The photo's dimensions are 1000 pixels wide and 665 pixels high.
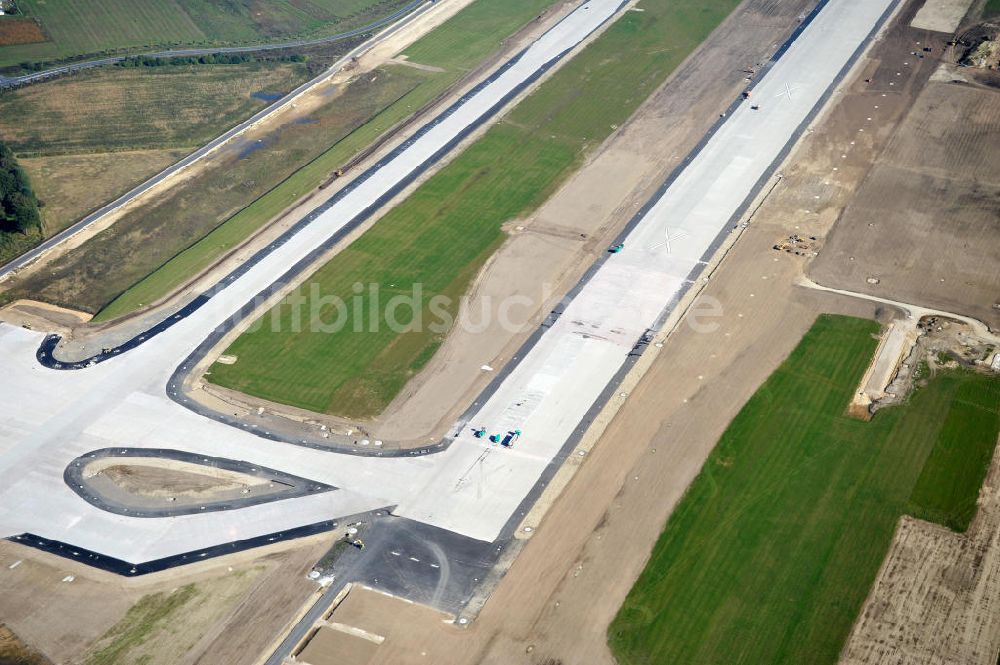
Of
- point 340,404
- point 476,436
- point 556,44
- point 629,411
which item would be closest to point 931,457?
point 629,411

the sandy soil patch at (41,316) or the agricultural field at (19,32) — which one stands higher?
the agricultural field at (19,32)

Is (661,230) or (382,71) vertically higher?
→ (382,71)

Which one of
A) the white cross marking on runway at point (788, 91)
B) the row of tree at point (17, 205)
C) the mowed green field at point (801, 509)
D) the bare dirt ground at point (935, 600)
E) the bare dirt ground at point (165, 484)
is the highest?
the row of tree at point (17, 205)

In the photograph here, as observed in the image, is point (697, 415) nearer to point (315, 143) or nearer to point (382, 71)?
point (315, 143)

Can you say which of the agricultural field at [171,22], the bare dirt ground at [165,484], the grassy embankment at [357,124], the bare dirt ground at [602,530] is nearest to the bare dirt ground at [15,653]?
the bare dirt ground at [602,530]

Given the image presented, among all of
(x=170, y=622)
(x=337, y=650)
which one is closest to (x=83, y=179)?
(x=170, y=622)

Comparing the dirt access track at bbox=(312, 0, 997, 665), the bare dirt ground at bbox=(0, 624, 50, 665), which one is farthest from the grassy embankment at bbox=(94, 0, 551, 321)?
the dirt access track at bbox=(312, 0, 997, 665)

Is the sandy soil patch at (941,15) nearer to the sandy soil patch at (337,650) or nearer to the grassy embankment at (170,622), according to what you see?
the sandy soil patch at (337,650)
